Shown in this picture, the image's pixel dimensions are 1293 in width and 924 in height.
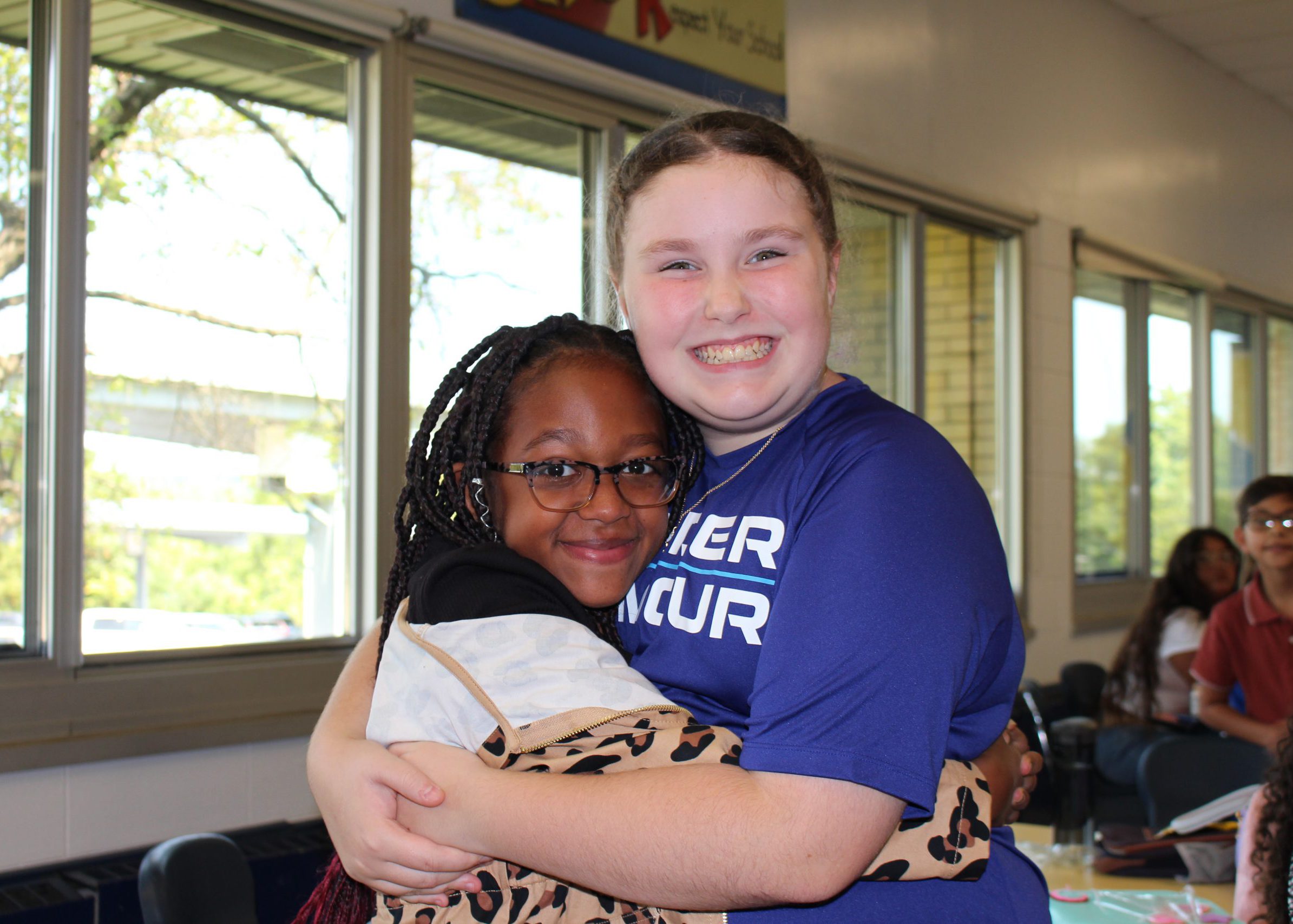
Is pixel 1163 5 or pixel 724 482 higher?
pixel 1163 5

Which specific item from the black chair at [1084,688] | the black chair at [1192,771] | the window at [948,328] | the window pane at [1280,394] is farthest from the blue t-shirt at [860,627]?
the window pane at [1280,394]

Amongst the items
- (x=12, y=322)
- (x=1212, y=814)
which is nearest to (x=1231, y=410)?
(x=1212, y=814)

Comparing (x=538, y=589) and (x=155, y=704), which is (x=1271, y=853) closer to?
(x=538, y=589)

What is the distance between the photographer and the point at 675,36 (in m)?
4.02

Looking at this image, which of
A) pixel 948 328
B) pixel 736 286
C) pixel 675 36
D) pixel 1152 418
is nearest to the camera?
pixel 736 286

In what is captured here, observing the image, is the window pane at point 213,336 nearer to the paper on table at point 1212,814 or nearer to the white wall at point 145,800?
the white wall at point 145,800

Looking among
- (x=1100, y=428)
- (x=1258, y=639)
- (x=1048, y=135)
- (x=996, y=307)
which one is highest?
(x=1048, y=135)

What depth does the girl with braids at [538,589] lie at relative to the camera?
1001 millimetres

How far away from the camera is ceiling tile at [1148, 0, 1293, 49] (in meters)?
6.41

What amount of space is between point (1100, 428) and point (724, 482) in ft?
19.6

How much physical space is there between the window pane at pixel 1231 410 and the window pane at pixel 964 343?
2802 mm

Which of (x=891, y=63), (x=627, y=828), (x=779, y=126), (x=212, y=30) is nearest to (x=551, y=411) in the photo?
(x=779, y=126)

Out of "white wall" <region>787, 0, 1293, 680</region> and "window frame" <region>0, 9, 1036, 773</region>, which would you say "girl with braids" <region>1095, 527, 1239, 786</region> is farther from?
"window frame" <region>0, 9, 1036, 773</region>

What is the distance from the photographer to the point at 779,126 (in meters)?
1.17
